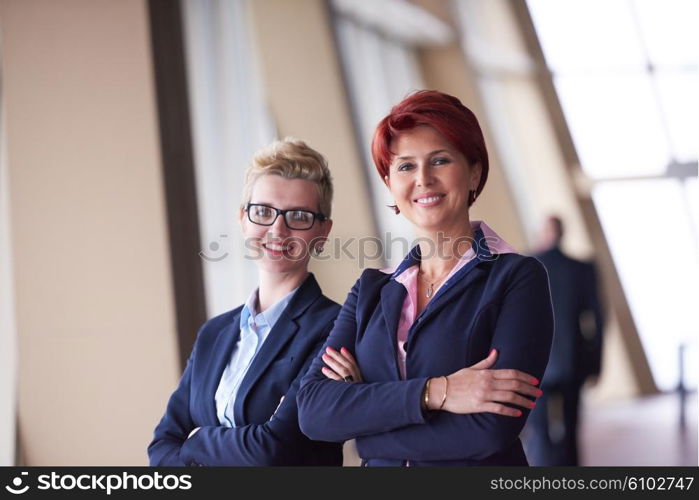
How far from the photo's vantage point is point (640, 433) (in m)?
3.23

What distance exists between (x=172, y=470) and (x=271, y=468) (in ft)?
1.74

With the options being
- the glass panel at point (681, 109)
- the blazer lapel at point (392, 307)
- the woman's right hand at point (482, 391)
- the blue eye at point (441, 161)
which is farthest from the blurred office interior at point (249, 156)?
the woman's right hand at point (482, 391)

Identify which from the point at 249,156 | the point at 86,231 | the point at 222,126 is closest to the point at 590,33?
the point at 249,156

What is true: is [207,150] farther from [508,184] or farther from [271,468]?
[271,468]

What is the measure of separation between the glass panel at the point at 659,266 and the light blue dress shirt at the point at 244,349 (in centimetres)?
175

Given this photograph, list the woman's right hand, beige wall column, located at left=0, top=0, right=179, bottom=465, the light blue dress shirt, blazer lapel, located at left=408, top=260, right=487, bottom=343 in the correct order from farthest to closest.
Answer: beige wall column, located at left=0, top=0, right=179, bottom=465 → the light blue dress shirt → blazer lapel, located at left=408, top=260, right=487, bottom=343 → the woman's right hand

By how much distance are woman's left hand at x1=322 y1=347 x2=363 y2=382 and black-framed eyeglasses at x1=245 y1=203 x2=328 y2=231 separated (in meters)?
0.41

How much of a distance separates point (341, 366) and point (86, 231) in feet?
7.07

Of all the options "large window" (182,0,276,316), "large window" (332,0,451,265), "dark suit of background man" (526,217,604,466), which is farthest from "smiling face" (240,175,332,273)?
"dark suit of background man" (526,217,604,466)

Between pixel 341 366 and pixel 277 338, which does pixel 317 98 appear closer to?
pixel 277 338

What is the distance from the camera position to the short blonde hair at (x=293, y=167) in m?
2.15

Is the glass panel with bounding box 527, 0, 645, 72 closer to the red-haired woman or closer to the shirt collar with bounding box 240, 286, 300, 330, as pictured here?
the red-haired woman

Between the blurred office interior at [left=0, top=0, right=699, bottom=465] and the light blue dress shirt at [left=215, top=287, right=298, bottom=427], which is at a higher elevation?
the blurred office interior at [left=0, top=0, right=699, bottom=465]

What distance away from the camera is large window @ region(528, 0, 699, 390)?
3.20m
